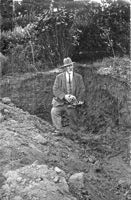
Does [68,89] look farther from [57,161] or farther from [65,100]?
[57,161]

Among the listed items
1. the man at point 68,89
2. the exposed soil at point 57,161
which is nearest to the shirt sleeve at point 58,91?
the man at point 68,89

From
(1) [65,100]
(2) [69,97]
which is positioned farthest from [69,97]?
(1) [65,100]

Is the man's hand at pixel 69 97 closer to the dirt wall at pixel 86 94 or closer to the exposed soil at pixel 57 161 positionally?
the exposed soil at pixel 57 161

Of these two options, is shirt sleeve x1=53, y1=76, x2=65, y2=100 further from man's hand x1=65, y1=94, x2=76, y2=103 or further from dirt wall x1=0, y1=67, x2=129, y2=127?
dirt wall x1=0, y1=67, x2=129, y2=127

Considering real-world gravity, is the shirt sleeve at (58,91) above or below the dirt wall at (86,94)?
above

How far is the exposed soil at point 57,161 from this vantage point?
657cm

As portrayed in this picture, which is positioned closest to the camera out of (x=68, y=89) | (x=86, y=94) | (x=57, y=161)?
(x=57, y=161)

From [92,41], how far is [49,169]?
8.81 meters

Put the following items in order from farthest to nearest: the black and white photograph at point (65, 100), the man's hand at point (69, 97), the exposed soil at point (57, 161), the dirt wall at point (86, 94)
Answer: the dirt wall at point (86, 94)
the man's hand at point (69, 97)
the black and white photograph at point (65, 100)
the exposed soil at point (57, 161)

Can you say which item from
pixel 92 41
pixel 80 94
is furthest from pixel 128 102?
pixel 92 41

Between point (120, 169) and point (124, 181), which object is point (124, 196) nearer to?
point (124, 181)

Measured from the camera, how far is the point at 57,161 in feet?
25.7

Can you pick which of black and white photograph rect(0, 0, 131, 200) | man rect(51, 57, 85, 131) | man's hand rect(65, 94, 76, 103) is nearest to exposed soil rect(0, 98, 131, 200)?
black and white photograph rect(0, 0, 131, 200)

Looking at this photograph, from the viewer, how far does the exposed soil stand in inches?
259
